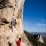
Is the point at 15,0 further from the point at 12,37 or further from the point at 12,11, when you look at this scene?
the point at 12,37

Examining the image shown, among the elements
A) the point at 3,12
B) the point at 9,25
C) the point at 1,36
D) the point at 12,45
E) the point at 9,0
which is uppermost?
the point at 9,0

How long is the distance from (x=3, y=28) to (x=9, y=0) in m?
3.14

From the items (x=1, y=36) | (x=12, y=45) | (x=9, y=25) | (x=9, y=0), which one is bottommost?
(x=12, y=45)

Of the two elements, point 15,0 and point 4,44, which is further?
point 15,0

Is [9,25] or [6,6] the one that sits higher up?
[6,6]

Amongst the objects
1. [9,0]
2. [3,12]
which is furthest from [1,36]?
[9,0]

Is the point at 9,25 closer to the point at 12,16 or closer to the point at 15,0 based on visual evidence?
the point at 12,16

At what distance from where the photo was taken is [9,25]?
16.8m

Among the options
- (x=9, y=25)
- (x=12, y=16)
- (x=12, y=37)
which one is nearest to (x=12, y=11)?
(x=12, y=16)

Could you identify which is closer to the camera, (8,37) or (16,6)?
(8,37)

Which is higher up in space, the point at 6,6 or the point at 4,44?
the point at 6,6

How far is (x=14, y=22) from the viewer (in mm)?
17688

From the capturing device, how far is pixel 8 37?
16344 mm

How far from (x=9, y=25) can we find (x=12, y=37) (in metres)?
1.39
